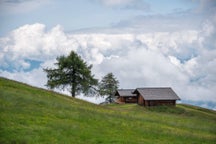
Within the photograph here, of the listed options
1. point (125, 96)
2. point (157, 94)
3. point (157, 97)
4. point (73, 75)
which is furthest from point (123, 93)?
point (73, 75)

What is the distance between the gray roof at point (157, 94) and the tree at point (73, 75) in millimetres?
18876

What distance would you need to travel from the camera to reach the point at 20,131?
22.0 metres

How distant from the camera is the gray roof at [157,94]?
90012mm

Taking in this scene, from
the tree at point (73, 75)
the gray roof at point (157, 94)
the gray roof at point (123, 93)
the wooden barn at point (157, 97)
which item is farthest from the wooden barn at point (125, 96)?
the tree at point (73, 75)

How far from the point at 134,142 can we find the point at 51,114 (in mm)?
9418

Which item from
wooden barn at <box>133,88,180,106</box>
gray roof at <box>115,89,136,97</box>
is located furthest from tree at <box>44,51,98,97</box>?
gray roof at <box>115,89,136,97</box>

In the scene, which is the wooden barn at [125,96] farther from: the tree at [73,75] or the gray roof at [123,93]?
the tree at [73,75]

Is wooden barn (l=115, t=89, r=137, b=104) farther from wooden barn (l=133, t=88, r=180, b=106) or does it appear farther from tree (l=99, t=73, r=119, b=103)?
wooden barn (l=133, t=88, r=180, b=106)

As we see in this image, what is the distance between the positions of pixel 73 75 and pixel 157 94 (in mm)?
26863

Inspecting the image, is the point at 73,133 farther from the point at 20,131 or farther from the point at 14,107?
the point at 14,107

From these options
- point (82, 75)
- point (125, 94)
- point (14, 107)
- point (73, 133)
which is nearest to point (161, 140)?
point (73, 133)

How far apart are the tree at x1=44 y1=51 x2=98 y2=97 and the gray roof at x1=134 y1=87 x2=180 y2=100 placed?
61.9 ft

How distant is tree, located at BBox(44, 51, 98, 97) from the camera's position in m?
77.1

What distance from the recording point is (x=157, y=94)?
91625 millimetres
